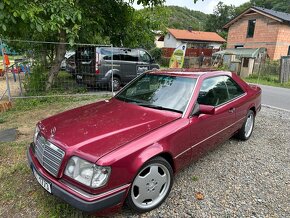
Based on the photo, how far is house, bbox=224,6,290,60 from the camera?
24141mm

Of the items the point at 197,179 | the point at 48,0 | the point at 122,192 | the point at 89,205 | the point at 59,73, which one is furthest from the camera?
the point at 59,73

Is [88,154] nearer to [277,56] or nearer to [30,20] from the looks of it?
[30,20]

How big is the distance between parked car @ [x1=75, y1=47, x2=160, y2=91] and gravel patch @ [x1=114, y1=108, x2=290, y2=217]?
5.34 metres

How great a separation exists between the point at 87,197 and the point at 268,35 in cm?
2799

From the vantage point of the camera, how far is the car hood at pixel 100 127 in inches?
90.0

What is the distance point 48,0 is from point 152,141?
16.6ft

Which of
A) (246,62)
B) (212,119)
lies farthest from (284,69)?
(212,119)

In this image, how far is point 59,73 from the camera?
344 inches

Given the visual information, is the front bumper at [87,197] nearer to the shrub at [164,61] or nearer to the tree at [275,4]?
the shrub at [164,61]

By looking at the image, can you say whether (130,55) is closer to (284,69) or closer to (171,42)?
(284,69)

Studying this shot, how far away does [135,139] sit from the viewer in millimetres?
2410

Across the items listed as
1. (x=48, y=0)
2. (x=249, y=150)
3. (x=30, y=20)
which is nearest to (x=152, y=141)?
(x=249, y=150)

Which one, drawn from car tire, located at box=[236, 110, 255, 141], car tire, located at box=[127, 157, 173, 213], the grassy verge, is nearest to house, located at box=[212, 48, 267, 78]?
car tire, located at box=[236, 110, 255, 141]

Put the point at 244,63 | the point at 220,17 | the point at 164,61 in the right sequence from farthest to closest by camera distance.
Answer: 1. the point at 220,17
2. the point at 164,61
3. the point at 244,63
